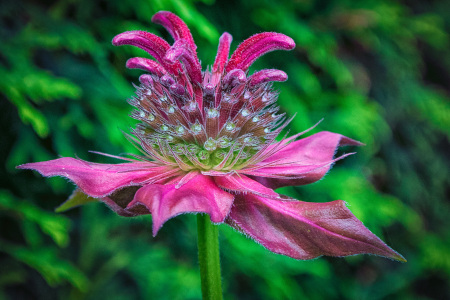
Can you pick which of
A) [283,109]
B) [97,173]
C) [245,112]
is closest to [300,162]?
[245,112]

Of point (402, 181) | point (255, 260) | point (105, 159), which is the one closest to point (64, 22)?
point (105, 159)

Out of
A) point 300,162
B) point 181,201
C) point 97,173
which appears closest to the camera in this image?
point 181,201

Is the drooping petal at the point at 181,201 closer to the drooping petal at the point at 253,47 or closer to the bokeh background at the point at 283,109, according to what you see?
the drooping petal at the point at 253,47

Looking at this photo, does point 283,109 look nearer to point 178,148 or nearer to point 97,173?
point 178,148

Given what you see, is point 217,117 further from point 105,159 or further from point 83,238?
point 83,238

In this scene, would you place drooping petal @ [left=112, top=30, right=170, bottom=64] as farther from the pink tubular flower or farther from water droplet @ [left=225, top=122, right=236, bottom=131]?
water droplet @ [left=225, top=122, right=236, bottom=131]

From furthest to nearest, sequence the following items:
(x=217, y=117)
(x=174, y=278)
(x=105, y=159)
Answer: (x=174, y=278)
(x=105, y=159)
(x=217, y=117)
